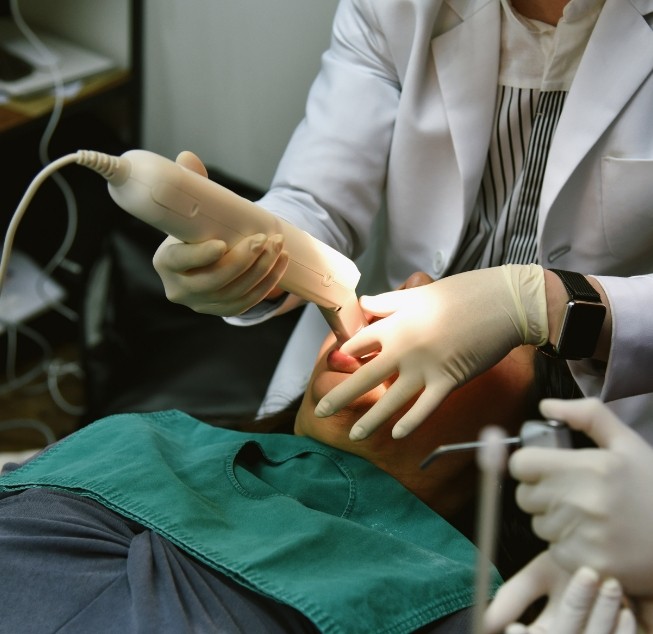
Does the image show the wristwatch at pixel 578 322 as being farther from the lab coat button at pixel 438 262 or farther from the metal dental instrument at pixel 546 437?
the metal dental instrument at pixel 546 437

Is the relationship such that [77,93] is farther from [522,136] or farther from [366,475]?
[366,475]

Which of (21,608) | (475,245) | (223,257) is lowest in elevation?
(21,608)

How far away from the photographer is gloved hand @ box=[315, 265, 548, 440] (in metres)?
1.05

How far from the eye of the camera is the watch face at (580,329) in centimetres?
108

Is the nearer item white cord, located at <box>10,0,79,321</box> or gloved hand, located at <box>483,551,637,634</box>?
gloved hand, located at <box>483,551,637,634</box>

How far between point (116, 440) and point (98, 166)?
41cm

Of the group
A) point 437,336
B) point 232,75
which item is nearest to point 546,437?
point 437,336

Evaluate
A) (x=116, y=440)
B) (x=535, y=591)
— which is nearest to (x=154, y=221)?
(x=116, y=440)

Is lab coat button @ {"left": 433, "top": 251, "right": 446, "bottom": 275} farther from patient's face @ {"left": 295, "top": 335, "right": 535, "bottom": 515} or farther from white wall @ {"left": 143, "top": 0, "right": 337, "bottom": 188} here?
white wall @ {"left": 143, "top": 0, "right": 337, "bottom": 188}

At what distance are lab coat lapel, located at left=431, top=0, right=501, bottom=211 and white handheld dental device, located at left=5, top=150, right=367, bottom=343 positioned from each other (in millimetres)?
310

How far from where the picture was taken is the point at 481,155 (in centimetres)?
130

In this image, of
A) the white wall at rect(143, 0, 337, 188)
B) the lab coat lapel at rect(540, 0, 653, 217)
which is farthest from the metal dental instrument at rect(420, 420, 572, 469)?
the white wall at rect(143, 0, 337, 188)

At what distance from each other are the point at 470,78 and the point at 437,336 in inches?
17.0

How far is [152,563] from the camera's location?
97cm
